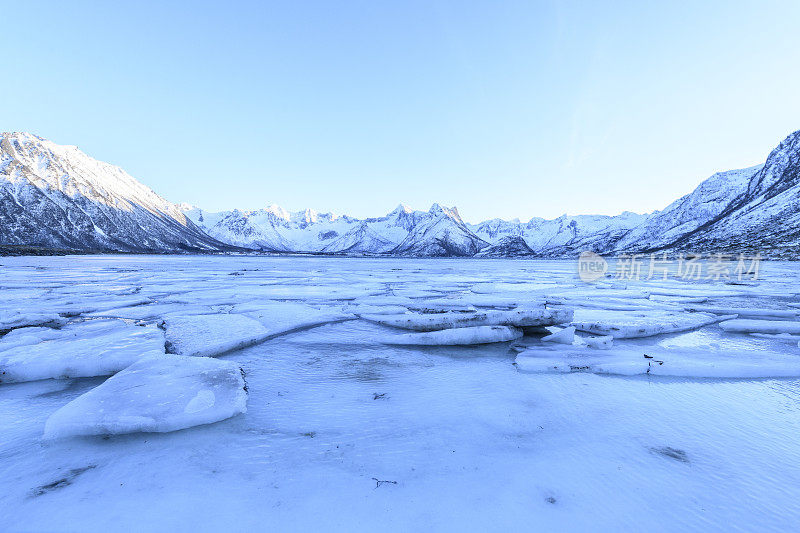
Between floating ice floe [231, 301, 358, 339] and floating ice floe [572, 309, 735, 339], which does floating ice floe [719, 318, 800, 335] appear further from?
floating ice floe [231, 301, 358, 339]

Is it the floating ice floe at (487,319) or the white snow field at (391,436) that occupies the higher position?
the floating ice floe at (487,319)

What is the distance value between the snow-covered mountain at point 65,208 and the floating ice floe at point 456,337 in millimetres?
160191

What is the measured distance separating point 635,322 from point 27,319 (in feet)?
47.3

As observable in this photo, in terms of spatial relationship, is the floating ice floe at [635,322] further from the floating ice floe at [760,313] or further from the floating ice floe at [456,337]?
the floating ice floe at [456,337]

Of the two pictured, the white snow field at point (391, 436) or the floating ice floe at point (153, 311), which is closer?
the white snow field at point (391, 436)

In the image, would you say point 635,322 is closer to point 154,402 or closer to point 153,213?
point 154,402

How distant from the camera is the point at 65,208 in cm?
14075

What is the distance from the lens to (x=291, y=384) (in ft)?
15.0

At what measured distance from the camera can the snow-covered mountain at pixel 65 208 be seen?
410 feet

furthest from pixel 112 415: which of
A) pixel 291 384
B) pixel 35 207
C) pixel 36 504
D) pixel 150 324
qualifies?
pixel 35 207

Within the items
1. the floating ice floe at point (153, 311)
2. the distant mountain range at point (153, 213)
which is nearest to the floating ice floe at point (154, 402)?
the floating ice floe at point (153, 311)

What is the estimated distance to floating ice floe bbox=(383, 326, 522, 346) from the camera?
688 cm

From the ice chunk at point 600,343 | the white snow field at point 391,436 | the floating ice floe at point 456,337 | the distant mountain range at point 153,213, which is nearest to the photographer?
the white snow field at point 391,436

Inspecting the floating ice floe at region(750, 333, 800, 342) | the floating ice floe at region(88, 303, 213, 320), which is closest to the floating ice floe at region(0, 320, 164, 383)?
the floating ice floe at region(88, 303, 213, 320)
